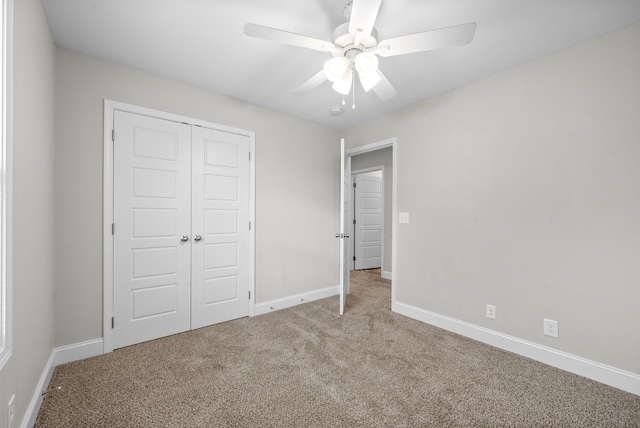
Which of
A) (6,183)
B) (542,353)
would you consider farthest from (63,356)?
(542,353)

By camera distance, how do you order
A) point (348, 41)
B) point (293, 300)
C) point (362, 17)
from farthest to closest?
point (293, 300) < point (348, 41) < point (362, 17)

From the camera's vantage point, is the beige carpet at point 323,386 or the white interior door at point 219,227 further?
the white interior door at point 219,227

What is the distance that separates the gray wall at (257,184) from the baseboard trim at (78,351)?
5cm

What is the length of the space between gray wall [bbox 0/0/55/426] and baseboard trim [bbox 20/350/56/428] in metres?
0.05

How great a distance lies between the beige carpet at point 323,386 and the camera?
5.28 feet

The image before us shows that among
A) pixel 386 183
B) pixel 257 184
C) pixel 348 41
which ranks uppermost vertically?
pixel 348 41

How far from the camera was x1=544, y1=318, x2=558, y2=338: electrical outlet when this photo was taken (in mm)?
2199

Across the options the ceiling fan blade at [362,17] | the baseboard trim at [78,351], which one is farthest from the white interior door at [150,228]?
the ceiling fan blade at [362,17]

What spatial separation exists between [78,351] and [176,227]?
3.97ft

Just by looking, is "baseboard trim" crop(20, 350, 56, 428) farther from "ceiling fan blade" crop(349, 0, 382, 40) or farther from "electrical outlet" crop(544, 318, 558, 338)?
"electrical outlet" crop(544, 318, 558, 338)

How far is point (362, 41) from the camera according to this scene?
167 cm

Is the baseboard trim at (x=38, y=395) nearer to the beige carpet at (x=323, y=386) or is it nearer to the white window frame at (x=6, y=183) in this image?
the beige carpet at (x=323, y=386)

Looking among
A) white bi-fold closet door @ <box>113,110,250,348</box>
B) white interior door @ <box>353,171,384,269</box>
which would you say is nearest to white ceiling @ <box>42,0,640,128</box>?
white bi-fold closet door @ <box>113,110,250,348</box>

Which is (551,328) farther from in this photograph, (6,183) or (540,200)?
(6,183)
